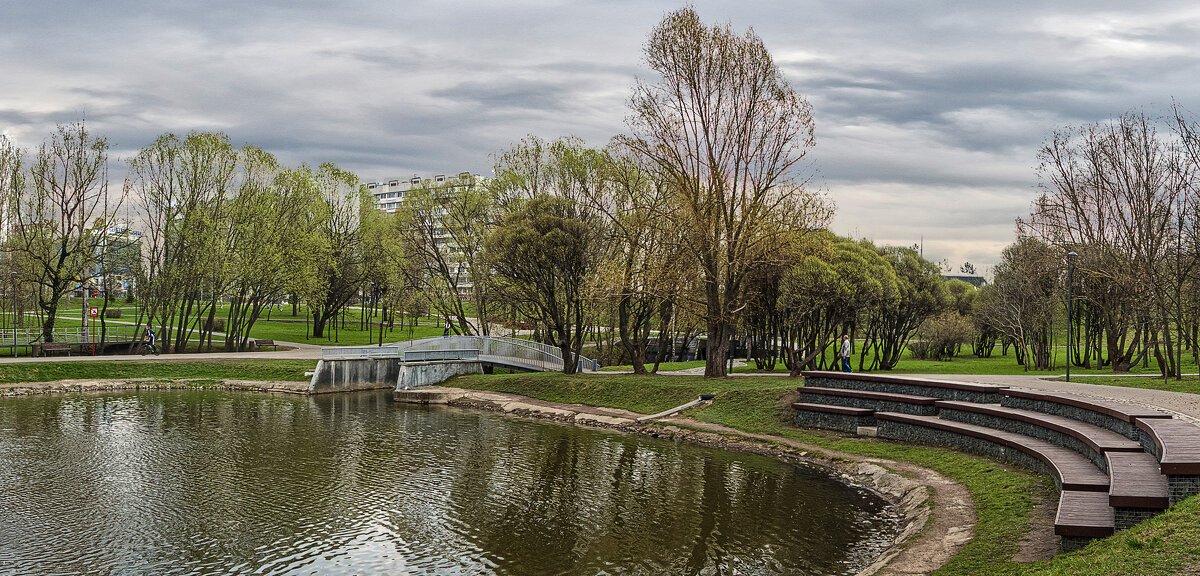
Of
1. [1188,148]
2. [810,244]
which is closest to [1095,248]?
[1188,148]

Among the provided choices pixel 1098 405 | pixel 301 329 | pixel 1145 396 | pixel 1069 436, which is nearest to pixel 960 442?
pixel 1069 436

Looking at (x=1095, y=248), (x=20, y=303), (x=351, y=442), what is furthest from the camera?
(x=20, y=303)

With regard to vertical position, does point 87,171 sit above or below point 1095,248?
above

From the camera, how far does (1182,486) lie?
31.8 feet

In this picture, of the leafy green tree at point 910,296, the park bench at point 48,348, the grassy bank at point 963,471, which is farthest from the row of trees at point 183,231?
the leafy green tree at point 910,296

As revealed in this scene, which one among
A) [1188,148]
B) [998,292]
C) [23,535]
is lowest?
[23,535]

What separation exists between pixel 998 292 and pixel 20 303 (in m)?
62.9

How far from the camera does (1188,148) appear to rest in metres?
26.0

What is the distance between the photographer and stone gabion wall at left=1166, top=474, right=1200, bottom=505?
9.62 metres

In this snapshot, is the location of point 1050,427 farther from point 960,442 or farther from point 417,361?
point 417,361

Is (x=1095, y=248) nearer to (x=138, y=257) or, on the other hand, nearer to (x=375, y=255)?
(x=375, y=255)

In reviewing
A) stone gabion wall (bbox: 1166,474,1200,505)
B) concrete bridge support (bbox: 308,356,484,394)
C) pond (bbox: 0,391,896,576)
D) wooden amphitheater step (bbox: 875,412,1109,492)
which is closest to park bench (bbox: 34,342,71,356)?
concrete bridge support (bbox: 308,356,484,394)

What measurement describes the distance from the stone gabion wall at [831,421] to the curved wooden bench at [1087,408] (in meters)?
3.71

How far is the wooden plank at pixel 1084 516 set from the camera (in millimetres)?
9383
